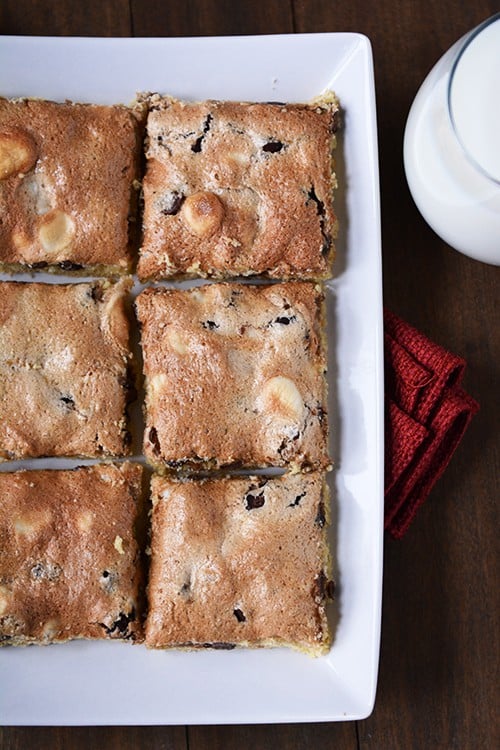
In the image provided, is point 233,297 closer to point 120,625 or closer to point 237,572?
point 237,572

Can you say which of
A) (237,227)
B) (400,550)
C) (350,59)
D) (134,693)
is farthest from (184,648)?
(350,59)

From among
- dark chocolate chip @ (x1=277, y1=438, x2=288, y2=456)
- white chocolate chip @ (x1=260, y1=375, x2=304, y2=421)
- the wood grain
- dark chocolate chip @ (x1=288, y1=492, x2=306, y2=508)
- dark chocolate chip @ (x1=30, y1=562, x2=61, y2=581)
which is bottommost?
dark chocolate chip @ (x1=30, y1=562, x2=61, y2=581)

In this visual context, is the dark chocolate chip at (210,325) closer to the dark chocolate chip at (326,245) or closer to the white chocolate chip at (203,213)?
the white chocolate chip at (203,213)

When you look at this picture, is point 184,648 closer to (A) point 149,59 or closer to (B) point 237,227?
(B) point 237,227

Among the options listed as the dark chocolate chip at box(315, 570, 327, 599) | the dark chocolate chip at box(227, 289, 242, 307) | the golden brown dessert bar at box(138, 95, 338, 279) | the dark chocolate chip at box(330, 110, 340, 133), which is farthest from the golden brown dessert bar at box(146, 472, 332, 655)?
the dark chocolate chip at box(330, 110, 340, 133)

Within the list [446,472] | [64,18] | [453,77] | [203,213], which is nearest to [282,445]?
[446,472]

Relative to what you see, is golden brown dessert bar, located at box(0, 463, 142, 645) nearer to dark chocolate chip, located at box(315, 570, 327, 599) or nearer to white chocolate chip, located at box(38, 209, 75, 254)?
dark chocolate chip, located at box(315, 570, 327, 599)
